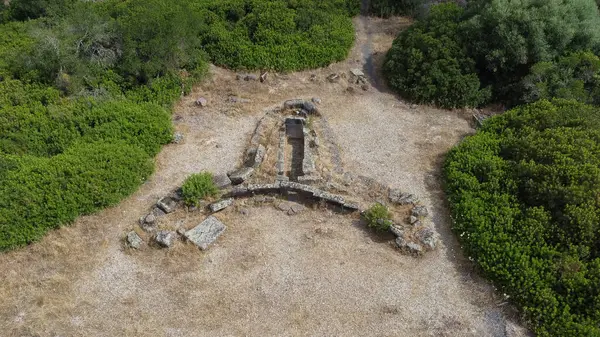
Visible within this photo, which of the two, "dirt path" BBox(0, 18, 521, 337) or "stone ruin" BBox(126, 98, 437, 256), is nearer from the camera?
"dirt path" BBox(0, 18, 521, 337)

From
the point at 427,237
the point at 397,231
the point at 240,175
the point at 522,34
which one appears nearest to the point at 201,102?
the point at 240,175

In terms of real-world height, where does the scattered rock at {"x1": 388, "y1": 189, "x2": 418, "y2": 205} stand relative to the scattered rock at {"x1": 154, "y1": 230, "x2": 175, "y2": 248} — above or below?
above

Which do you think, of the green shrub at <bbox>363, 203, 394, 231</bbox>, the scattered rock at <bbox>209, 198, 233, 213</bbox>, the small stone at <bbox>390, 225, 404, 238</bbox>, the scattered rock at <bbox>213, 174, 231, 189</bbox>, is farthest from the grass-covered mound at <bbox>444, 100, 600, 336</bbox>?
the scattered rock at <bbox>213, 174, 231, 189</bbox>

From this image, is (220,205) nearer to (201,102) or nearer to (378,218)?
(378,218)

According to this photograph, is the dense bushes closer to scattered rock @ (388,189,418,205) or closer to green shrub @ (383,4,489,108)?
green shrub @ (383,4,489,108)

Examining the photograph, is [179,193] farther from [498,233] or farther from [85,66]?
[498,233]

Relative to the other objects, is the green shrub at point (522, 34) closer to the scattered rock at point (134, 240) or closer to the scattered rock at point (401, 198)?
the scattered rock at point (401, 198)

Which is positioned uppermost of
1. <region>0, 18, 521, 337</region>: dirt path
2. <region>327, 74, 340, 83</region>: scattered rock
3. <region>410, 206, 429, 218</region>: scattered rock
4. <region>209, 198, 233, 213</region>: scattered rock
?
<region>327, 74, 340, 83</region>: scattered rock
